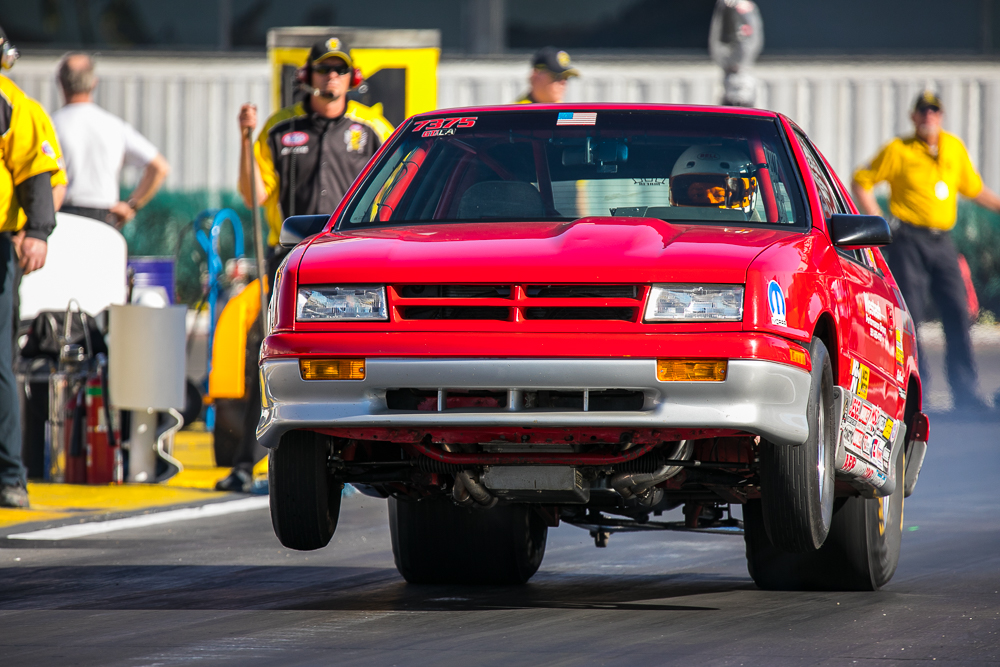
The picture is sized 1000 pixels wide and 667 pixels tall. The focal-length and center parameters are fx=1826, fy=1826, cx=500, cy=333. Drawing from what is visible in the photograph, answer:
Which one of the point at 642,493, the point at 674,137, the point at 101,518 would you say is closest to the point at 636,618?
the point at 642,493

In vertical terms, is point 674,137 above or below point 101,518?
above

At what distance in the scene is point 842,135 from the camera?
27.5 meters

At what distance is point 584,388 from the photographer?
17.2ft

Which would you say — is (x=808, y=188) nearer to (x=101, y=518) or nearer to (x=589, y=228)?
(x=589, y=228)

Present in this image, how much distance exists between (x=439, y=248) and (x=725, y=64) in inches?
359

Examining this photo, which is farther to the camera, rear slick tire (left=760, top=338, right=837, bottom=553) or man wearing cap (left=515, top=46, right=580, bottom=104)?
man wearing cap (left=515, top=46, right=580, bottom=104)

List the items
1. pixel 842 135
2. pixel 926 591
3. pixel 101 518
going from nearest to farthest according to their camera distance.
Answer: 1. pixel 926 591
2. pixel 101 518
3. pixel 842 135

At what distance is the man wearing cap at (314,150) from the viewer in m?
9.74

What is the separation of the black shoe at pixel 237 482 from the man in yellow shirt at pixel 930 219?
6.40 meters

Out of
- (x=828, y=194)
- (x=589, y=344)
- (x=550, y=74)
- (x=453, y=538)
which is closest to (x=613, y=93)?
(x=550, y=74)

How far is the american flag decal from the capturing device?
21.2 ft

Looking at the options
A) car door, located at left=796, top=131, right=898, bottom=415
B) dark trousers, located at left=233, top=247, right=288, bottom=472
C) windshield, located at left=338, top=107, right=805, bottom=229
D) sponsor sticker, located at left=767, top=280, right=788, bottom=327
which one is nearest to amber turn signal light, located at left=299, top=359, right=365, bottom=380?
windshield, located at left=338, top=107, right=805, bottom=229

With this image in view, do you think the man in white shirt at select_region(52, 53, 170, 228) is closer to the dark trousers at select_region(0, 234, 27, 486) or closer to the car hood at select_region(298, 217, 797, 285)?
the dark trousers at select_region(0, 234, 27, 486)

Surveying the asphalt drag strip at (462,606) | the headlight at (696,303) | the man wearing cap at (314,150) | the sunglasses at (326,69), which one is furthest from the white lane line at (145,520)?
the headlight at (696,303)
